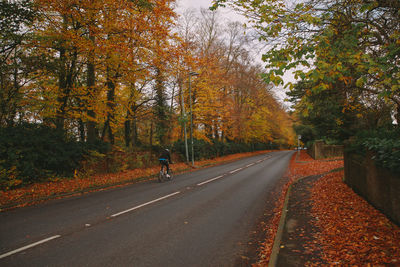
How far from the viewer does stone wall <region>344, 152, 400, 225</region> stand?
4.51 meters

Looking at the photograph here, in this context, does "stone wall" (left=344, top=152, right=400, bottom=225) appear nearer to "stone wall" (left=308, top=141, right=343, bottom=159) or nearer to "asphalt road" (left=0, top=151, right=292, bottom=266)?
"asphalt road" (left=0, top=151, right=292, bottom=266)

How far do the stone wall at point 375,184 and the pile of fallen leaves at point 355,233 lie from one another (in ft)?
0.67

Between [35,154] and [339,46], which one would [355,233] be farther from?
[35,154]

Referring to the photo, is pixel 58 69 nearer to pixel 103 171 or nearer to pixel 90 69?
pixel 90 69

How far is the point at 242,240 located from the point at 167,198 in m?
4.39

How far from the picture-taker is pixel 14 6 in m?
9.34

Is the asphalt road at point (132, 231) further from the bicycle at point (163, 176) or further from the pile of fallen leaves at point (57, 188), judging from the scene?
the bicycle at point (163, 176)

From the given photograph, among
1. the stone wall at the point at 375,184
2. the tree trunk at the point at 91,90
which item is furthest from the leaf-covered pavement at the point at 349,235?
the tree trunk at the point at 91,90

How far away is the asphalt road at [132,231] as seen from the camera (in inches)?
156

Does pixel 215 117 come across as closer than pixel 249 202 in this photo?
No

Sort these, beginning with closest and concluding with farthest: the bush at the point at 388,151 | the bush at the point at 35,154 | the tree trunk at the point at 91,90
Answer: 1. the bush at the point at 388,151
2. the bush at the point at 35,154
3. the tree trunk at the point at 91,90

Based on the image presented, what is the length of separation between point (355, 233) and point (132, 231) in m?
4.75

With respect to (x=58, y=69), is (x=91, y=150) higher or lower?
lower

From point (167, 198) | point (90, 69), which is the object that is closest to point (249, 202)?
point (167, 198)
